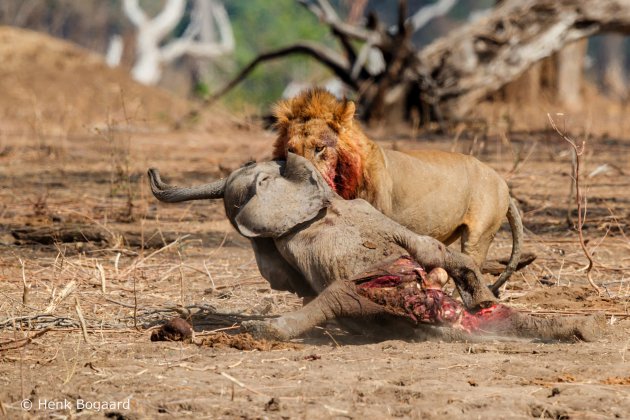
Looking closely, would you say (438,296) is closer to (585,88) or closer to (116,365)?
(116,365)

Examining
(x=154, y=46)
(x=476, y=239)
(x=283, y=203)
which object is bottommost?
(x=476, y=239)

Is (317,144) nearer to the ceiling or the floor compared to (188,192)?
nearer to the ceiling

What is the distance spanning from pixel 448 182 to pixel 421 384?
1995 millimetres

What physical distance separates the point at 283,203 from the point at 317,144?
0.55 meters

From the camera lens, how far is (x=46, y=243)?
7.70 metres

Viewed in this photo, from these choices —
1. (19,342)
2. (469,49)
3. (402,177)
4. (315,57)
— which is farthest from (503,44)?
(19,342)

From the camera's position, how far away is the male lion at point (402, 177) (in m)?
5.46

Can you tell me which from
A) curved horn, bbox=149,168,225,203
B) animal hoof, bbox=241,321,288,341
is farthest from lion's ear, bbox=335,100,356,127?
animal hoof, bbox=241,321,288,341

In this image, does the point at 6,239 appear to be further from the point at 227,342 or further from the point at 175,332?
the point at 227,342

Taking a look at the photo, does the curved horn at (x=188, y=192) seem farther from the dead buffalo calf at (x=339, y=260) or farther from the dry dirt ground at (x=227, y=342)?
the dry dirt ground at (x=227, y=342)

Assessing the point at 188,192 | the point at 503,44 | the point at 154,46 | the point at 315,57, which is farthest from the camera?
the point at 154,46

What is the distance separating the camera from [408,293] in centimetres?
486

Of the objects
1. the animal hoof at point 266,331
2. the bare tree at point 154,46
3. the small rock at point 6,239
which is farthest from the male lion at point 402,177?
the bare tree at point 154,46

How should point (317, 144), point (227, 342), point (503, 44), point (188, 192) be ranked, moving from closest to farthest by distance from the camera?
point (227, 342)
point (188, 192)
point (317, 144)
point (503, 44)
